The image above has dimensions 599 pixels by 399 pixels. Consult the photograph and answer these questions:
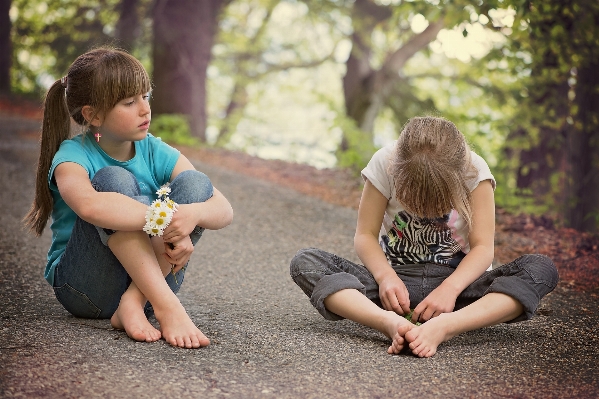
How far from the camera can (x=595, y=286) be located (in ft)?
11.8

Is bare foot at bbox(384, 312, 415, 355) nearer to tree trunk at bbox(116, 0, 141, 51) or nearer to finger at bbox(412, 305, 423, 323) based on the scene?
finger at bbox(412, 305, 423, 323)

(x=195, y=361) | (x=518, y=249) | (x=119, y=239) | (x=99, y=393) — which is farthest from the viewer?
(x=518, y=249)

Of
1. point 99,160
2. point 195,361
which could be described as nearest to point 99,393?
point 195,361

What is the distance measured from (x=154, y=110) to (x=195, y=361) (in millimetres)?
7993

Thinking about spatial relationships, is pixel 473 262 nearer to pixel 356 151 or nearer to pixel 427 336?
pixel 427 336

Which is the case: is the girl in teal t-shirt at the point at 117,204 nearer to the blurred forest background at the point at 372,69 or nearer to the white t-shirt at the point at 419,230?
the white t-shirt at the point at 419,230

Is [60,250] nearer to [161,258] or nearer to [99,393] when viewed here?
[161,258]

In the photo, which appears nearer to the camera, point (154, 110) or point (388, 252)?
point (388, 252)

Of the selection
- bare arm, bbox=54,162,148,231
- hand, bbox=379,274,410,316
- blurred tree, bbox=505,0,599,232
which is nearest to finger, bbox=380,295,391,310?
hand, bbox=379,274,410,316

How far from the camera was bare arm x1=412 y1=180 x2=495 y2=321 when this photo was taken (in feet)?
8.18

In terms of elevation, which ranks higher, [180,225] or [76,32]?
[76,32]

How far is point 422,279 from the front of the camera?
8.94 ft

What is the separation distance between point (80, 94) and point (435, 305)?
1621 millimetres

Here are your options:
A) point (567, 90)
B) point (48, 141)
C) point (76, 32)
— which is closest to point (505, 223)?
point (567, 90)
